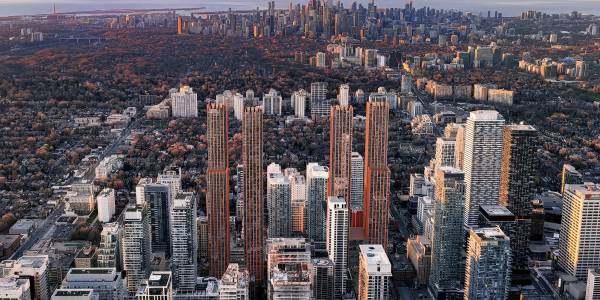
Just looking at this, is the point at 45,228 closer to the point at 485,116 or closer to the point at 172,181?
the point at 172,181

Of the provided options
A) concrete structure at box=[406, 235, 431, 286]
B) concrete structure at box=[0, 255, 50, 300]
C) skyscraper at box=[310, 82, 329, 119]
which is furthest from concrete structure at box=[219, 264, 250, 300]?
skyscraper at box=[310, 82, 329, 119]

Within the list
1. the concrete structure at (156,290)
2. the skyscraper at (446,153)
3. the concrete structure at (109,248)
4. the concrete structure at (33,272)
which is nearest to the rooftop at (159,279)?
the concrete structure at (156,290)

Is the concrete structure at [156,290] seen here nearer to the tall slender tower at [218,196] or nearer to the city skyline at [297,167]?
the city skyline at [297,167]

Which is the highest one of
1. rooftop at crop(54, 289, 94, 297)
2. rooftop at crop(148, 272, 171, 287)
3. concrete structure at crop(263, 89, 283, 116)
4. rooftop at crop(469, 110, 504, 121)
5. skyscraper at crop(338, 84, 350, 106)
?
rooftop at crop(469, 110, 504, 121)

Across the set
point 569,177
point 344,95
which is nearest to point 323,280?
point 569,177

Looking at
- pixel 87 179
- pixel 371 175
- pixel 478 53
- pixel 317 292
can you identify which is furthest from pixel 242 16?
pixel 317 292

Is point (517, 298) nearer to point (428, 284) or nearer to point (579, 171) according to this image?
point (428, 284)

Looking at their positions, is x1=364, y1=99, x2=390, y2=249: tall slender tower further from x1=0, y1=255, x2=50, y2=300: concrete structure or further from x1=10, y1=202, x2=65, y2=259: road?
x1=10, y1=202, x2=65, y2=259: road
